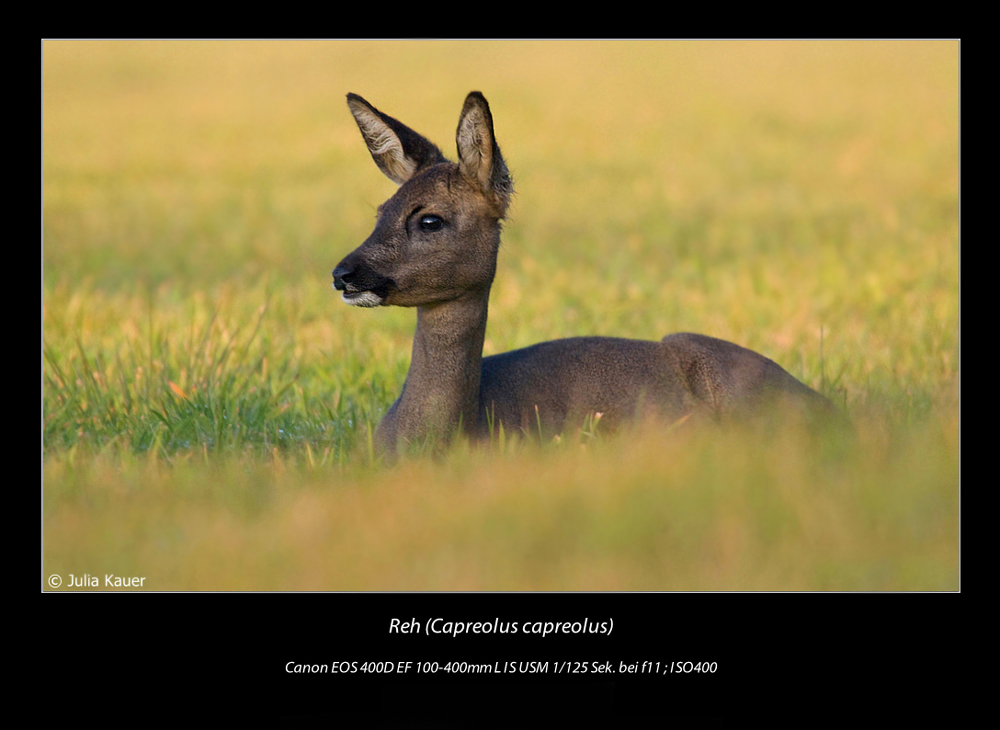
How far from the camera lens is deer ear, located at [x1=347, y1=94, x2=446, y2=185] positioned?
6.31 metres

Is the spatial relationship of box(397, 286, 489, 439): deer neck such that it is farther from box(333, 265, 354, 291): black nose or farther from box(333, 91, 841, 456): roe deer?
box(333, 265, 354, 291): black nose

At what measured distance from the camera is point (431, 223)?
5961 millimetres

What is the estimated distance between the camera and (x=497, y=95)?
23.8m

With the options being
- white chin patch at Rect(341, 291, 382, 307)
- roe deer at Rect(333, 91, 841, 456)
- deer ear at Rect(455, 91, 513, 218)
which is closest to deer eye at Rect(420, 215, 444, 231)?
roe deer at Rect(333, 91, 841, 456)

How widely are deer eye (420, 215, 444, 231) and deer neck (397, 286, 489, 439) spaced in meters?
0.36

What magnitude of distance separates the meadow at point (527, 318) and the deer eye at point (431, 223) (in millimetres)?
370

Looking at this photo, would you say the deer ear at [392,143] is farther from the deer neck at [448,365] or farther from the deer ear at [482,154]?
the deer neck at [448,365]

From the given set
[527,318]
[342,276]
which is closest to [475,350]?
[342,276]

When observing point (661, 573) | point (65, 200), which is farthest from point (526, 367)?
point (65, 200)

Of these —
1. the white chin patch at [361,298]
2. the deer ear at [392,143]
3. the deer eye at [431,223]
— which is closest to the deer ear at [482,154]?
the deer eye at [431,223]

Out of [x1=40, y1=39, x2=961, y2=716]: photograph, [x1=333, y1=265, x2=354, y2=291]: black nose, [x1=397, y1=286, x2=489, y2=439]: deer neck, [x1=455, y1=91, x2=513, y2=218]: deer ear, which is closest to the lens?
[x1=40, y1=39, x2=961, y2=716]: photograph

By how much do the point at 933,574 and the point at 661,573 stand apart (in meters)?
0.92

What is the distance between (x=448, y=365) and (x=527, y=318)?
430 centimetres

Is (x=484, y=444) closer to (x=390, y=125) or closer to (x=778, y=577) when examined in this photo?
(x=390, y=125)
